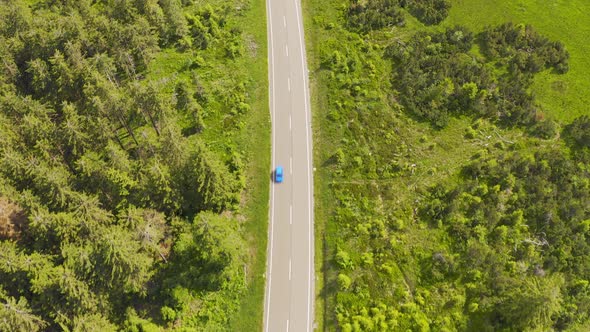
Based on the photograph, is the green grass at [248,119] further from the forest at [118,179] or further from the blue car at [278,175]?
the blue car at [278,175]

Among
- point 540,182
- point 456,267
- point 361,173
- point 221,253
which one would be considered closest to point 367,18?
point 361,173

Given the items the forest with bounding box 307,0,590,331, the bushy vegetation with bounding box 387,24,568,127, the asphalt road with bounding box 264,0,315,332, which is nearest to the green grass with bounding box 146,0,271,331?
the asphalt road with bounding box 264,0,315,332

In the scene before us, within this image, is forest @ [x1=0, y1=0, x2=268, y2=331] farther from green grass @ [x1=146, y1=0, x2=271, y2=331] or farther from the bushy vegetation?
the bushy vegetation

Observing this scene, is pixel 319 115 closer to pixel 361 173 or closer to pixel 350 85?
pixel 350 85

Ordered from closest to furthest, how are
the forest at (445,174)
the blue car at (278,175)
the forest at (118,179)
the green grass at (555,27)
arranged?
the forest at (118,179)
the forest at (445,174)
the blue car at (278,175)
the green grass at (555,27)

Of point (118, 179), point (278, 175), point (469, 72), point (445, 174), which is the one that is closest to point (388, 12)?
point (469, 72)

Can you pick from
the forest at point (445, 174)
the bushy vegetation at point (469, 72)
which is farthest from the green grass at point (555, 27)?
the bushy vegetation at point (469, 72)
